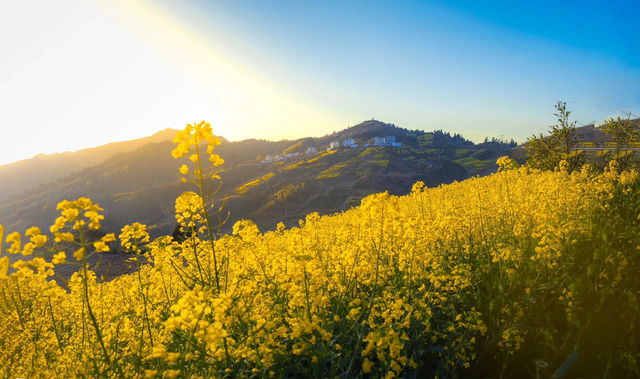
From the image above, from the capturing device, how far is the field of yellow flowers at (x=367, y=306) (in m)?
2.79

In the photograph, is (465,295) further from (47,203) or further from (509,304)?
(47,203)

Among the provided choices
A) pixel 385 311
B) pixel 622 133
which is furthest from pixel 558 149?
pixel 385 311

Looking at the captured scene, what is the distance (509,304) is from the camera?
423cm

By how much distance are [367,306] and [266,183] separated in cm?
7970

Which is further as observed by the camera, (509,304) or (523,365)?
(509,304)

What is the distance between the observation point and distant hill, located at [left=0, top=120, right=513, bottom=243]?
63.7 m

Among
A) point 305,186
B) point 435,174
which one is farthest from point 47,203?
point 435,174

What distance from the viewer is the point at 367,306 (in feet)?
11.2

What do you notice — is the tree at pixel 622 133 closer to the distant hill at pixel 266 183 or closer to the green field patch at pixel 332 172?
the distant hill at pixel 266 183

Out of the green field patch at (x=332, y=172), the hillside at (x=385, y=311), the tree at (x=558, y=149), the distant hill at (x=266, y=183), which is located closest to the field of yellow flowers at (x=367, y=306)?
the hillside at (x=385, y=311)

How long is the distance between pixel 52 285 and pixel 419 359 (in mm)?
5717

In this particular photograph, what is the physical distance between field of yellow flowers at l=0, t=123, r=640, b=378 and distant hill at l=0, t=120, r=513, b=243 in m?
41.0

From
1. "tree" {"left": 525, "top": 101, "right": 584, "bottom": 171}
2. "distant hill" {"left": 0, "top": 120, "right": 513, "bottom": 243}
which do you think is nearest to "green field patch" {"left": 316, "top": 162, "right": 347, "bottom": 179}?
"distant hill" {"left": 0, "top": 120, "right": 513, "bottom": 243}

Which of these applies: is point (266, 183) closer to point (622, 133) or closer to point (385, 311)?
point (622, 133)
